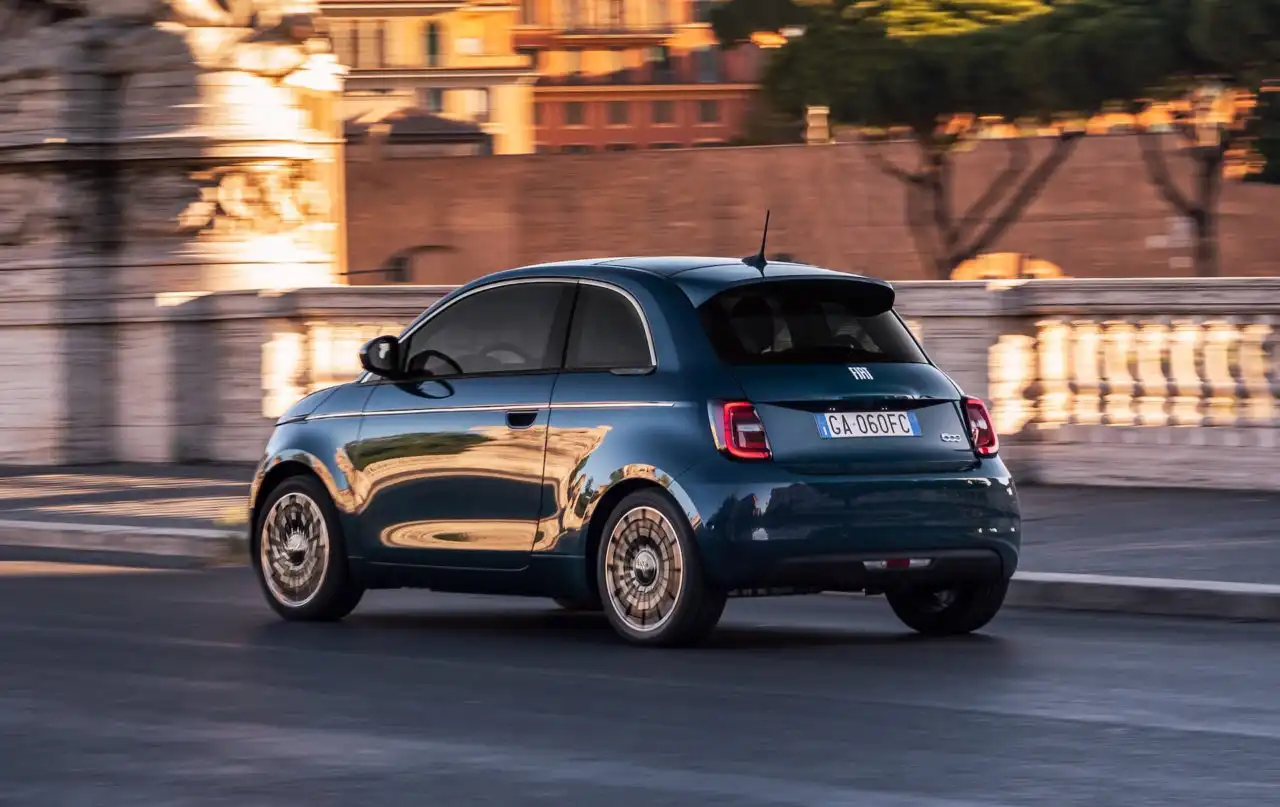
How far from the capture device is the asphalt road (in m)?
7.13

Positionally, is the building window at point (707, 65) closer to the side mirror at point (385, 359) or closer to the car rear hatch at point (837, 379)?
the side mirror at point (385, 359)

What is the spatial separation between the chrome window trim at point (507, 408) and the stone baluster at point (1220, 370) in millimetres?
7175

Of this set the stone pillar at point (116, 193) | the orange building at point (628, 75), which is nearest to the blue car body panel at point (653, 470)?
the stone pillar at point (116, 193)

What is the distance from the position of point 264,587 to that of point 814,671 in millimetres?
3104

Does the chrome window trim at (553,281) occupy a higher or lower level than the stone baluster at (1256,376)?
higher

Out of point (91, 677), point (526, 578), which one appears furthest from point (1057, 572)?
point (91, 677)

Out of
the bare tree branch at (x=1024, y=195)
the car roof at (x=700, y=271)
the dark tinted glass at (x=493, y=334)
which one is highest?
the car roof at (x=700, y=271)

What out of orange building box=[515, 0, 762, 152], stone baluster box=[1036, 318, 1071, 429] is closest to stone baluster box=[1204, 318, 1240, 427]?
stone baluster box=[1036, 318, 1071, 429]

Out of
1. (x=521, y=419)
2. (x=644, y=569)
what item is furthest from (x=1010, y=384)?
(x=644, y=569)

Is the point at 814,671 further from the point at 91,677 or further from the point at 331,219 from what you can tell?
the point at 331,219

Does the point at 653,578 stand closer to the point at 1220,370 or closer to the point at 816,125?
the point at 1220,370

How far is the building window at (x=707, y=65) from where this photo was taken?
172000 mm

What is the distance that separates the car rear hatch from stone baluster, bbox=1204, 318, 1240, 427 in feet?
22.2

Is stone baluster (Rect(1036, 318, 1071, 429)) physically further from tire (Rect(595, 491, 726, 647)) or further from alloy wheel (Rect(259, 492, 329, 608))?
tire (Rect(595, 491, 726, 647))
